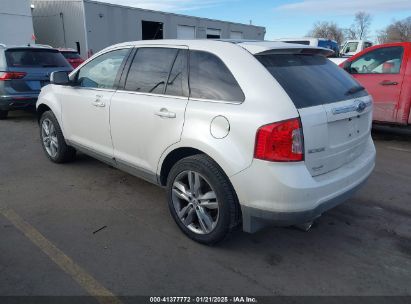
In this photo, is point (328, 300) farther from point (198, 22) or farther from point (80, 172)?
point (198, 22)

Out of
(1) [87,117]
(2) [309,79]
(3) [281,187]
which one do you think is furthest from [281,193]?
(1) [87,117]

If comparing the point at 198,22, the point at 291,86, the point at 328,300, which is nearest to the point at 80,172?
the point at 291,86

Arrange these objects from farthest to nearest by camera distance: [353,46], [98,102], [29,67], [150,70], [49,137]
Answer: [353,46]
[29,67]
[49,137]
[98,102]
[150,70]

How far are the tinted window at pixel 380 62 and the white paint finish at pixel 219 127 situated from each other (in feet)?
16.3

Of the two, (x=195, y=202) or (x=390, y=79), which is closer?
(x=195, y=202)

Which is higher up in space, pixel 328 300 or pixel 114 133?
pixel 114 133

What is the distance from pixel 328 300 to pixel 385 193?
2.38 m

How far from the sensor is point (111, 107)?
13.4ft

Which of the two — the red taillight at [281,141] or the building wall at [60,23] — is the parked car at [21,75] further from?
the building wall at [60,23]

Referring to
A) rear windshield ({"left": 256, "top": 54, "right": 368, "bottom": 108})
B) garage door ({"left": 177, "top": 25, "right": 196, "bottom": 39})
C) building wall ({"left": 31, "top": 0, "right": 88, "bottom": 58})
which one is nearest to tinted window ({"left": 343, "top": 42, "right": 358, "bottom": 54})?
garage door ({"left": 177, "top": 25, "right": 196, "bottom": 39})

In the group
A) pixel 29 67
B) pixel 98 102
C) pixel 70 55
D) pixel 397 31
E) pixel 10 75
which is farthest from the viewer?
pixel 397 31

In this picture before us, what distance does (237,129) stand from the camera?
113 inches

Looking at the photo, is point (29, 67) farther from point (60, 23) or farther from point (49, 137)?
point (60, 23)

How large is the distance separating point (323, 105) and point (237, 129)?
0.73 metres
